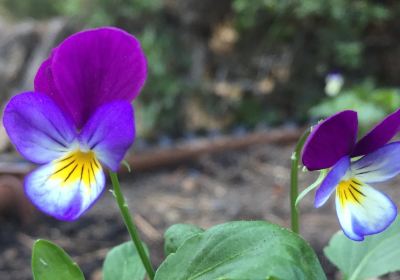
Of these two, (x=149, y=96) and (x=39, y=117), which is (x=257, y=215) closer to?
(x=39, y=117)

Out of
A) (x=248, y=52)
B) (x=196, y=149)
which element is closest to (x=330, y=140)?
(x=196, y=149)

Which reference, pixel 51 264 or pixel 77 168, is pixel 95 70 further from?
pixel 51 264

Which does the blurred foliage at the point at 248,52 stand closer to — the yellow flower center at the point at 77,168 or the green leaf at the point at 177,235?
the green leaf at the point at 177,235

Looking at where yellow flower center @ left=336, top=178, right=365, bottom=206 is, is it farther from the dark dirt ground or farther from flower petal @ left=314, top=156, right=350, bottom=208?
the dark dirt ground

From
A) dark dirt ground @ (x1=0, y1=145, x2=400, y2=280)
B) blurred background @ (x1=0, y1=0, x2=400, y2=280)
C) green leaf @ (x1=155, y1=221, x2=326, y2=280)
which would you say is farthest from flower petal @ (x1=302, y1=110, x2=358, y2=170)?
blurred background @ (x1=0, y1=0, x2=400, y2=280)

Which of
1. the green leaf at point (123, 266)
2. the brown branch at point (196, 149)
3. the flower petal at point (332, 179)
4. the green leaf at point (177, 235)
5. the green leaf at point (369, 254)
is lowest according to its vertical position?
the brown branch at point (196, 149)

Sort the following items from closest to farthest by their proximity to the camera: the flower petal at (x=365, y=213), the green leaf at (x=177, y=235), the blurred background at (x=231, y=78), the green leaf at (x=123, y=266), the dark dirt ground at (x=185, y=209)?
the flower petal at (x=365, y=213) < the green leaf at (x=177, y=235) < the green leaf at (x=123, y=266) < the dark dirt ground at (x=185, y=209) < the blurred background at (x=231, y=78)

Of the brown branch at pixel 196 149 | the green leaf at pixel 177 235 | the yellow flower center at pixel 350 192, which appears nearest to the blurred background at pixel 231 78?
the brown branch at pixel 196 149
